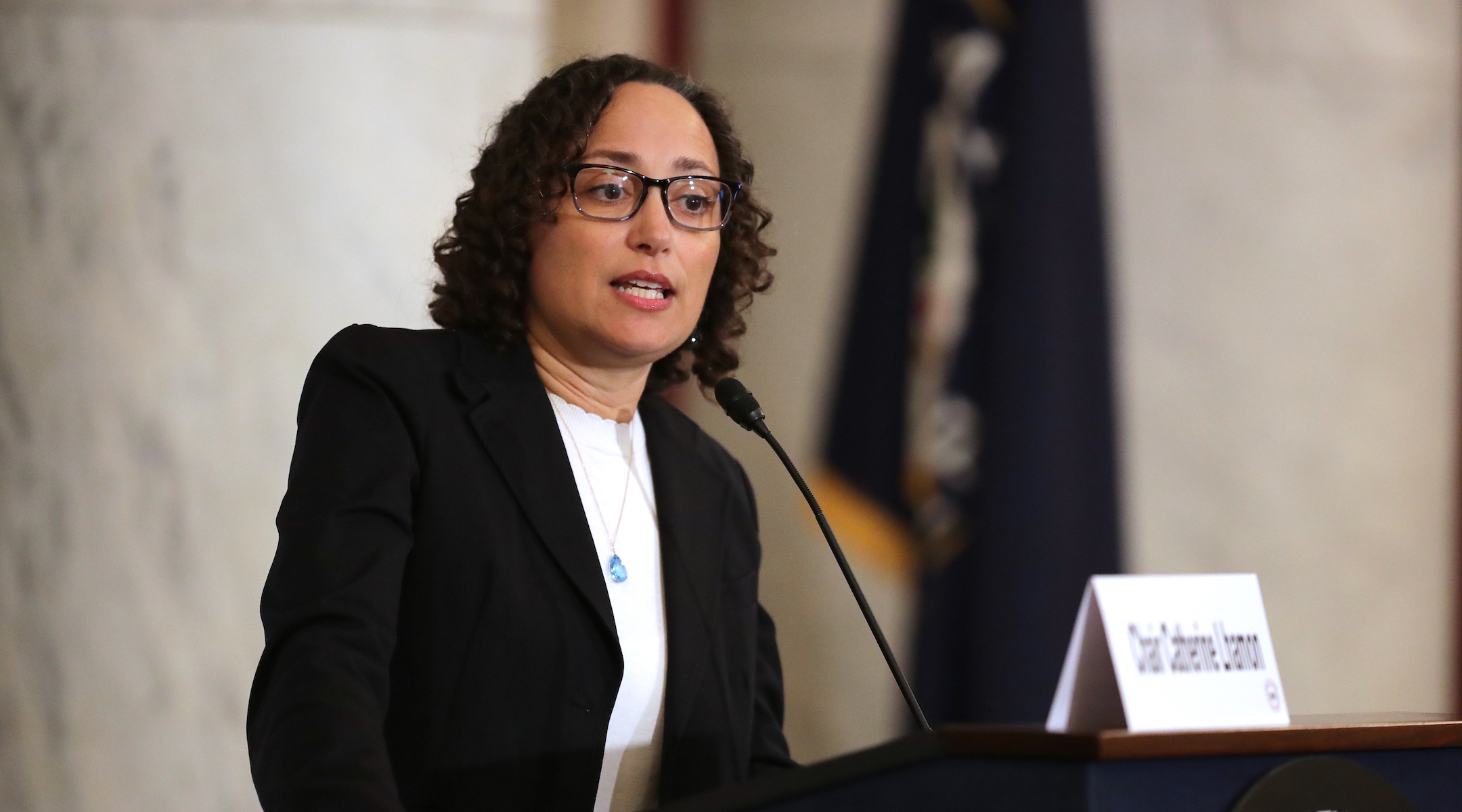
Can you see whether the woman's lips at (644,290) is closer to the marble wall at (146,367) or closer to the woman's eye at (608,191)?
the woman's eye at (608,191)

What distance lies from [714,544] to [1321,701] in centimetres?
278

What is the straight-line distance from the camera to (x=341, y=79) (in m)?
2.19

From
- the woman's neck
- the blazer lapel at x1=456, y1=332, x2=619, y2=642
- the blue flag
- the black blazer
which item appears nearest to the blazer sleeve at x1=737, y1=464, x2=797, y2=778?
the black blazer

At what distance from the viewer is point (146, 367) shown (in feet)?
6.84

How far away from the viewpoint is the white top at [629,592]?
1.45 m

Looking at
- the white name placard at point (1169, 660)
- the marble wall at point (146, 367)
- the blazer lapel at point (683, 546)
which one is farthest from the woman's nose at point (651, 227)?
the white name placard at point (1169, 660)

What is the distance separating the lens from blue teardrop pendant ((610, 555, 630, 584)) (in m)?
1.51

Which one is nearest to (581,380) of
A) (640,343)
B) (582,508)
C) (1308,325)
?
(640,343)

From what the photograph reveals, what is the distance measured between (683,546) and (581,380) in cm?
23

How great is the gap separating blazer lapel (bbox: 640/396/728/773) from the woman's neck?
9 cm

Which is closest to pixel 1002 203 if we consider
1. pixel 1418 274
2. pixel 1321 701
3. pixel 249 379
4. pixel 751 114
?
pixel 751 114

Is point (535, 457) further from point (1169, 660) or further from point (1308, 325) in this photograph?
point (1308, 325)

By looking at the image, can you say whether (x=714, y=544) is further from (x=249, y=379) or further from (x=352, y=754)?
(x=249, y=379)

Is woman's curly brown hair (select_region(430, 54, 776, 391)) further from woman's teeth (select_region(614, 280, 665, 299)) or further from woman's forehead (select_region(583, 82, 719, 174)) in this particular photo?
woman's teeth (select_region(614, 280, 665, 299))
